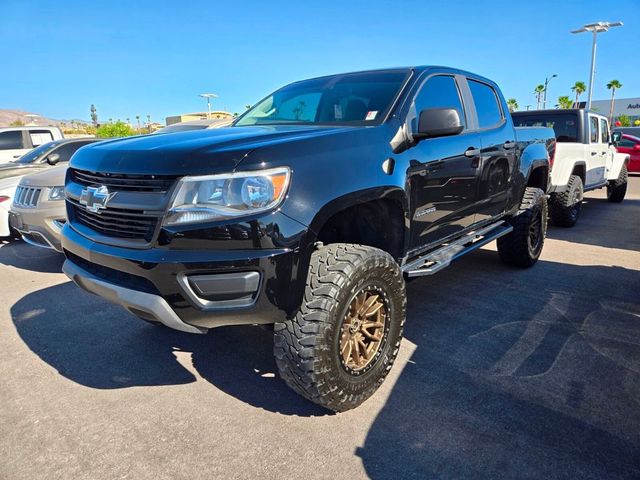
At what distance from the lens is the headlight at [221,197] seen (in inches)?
79.7

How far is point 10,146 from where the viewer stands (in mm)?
10977

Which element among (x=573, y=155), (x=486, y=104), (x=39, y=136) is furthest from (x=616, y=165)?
(x=39, y=136)

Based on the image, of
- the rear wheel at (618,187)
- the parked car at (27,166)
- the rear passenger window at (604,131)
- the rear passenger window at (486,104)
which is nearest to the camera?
the rear passenger window at (486,104)

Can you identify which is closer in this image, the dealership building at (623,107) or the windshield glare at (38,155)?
the windshield glare at (38,155)

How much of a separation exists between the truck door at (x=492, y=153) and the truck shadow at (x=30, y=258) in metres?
4.78

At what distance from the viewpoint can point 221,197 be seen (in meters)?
2.03

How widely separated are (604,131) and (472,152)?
720 cm

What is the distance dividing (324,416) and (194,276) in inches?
43.5

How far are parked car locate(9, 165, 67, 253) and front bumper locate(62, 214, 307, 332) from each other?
3199mm

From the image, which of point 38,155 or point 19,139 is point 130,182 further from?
point 19,139

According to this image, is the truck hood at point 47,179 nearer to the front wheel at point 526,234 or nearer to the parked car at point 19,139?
the front wheel at point 526,234

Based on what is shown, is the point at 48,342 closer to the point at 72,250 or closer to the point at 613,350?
the point at 72,250

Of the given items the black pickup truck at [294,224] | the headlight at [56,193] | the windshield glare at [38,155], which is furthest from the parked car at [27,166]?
the black pickup truck at [294,224]

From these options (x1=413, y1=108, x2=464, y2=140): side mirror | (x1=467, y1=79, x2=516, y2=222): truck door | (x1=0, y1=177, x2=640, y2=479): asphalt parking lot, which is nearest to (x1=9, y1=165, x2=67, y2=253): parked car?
(x1=0, y1=177, x2=640, y2=479): asphalt parking lot
